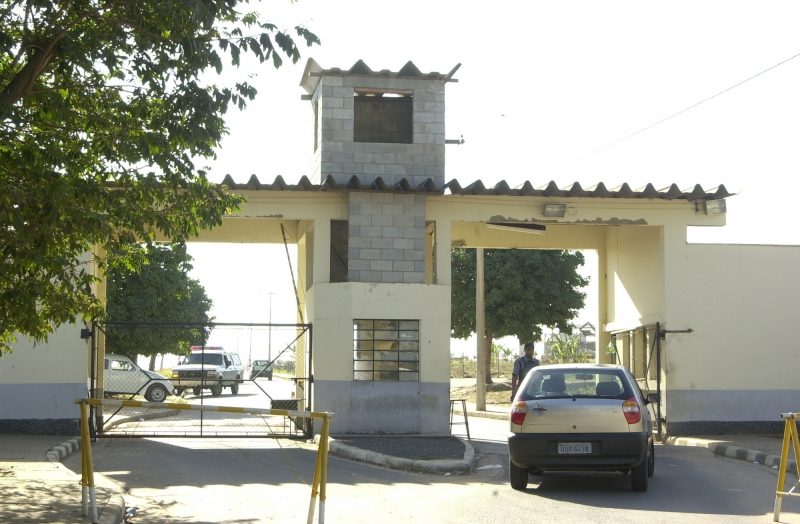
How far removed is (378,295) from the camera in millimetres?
19609

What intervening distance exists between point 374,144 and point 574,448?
30.2 ft

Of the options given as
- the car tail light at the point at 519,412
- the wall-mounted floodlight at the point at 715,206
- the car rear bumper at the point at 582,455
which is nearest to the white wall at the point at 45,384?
the car tail light at the point at 519,412

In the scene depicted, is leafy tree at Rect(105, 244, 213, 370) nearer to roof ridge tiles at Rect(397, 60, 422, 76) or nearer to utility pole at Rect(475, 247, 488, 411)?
utility pole at Rect(475, 247, 488, 411)

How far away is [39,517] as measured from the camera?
10383 millimetres

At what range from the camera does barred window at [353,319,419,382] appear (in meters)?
19.7

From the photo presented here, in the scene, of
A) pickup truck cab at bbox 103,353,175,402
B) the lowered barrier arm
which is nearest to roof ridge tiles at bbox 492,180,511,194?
the lowered barrier arm

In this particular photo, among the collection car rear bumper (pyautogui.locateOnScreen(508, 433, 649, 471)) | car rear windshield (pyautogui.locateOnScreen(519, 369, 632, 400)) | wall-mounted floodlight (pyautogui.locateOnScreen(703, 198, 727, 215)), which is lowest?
car rear bumper (pyautogui.locateOnScreen(508, 433, 649, 471))

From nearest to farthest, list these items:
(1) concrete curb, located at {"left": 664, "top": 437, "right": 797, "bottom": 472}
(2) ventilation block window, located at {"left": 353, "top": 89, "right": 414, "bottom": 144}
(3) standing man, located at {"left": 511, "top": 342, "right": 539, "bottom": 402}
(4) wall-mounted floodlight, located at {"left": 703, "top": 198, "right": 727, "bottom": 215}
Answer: (1) concrete curb, located at {"left": 664, "top": 437, "right": 797, "bottom": 472}
(3) standing man, located at {"left": 511, "top": 342, "right": 539, "bottom": 402}
(4) wall-mounted floodlight, located at {"left": 703, "top": 198, "right": 727, "bottom": 215}
(2) ventilation block window, located at {"left": 353, "top": 89, "right": 414, "bottom": 144}

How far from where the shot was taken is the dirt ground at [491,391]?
39.2 m

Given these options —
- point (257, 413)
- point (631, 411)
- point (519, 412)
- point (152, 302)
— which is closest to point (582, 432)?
point (631, 411)

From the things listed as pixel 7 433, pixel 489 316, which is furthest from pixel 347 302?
pixel 489 316

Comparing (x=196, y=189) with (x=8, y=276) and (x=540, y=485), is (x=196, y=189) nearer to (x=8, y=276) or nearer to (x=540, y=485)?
(x=8, y=276)

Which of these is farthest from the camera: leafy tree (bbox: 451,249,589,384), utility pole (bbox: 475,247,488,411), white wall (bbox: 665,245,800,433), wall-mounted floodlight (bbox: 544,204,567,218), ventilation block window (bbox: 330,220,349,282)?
leafy tree (bbox: 451,249,589,384)

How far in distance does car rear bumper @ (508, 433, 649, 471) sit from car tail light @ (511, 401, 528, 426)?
0.17 meters
